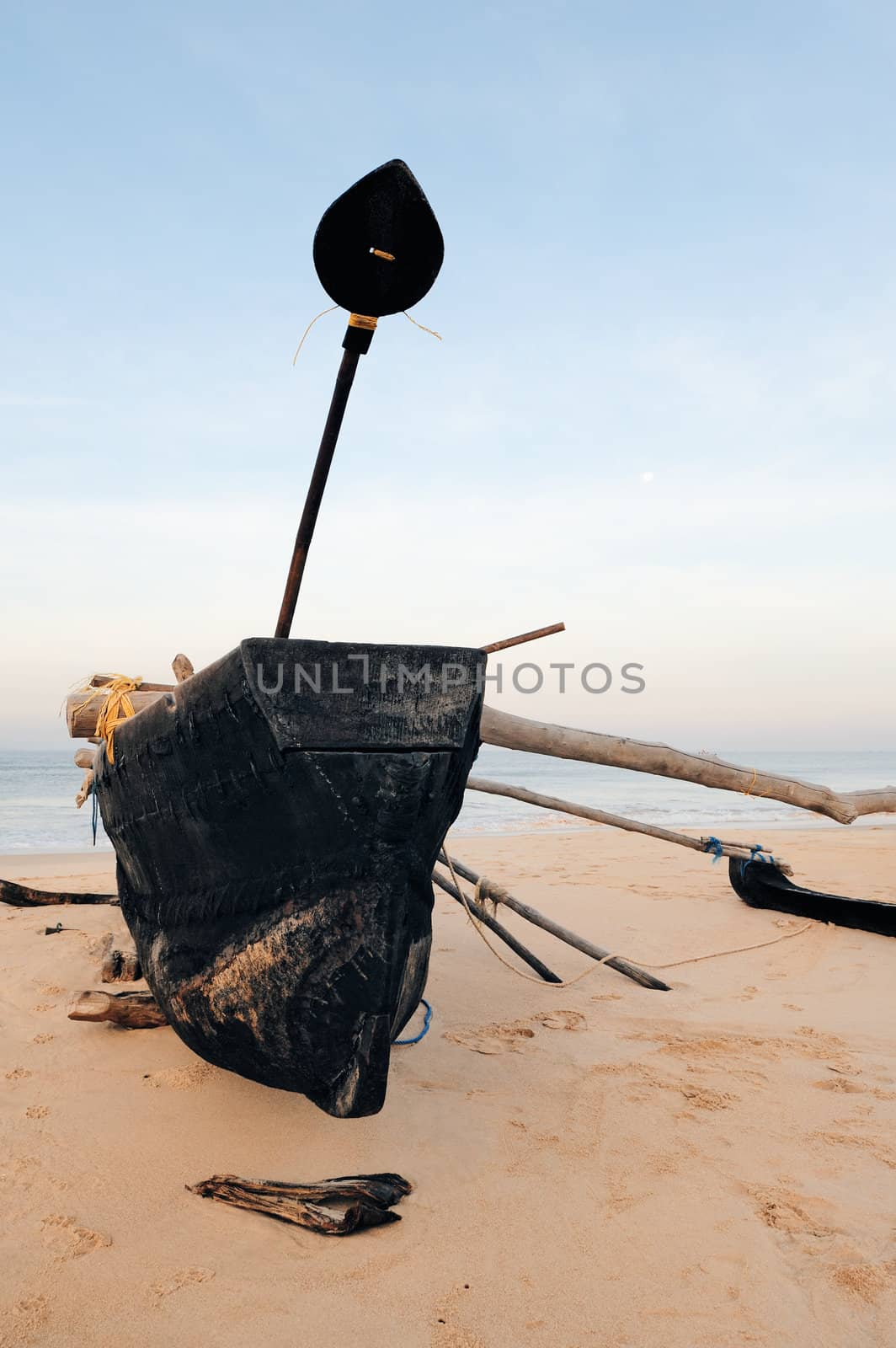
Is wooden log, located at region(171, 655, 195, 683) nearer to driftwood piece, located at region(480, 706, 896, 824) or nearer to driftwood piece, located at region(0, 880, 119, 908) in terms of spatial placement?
driftwood piece, located at region(480, 706, 896, 824)

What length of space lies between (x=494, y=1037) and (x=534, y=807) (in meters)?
18.3

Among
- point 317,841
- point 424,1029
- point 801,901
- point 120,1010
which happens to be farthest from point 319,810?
point 801,901

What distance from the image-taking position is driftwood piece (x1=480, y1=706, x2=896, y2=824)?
4.18m

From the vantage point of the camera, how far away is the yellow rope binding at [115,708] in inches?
129

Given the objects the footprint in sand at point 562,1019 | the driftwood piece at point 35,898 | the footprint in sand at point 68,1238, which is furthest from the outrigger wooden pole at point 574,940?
the driftwood piece at point 35,898

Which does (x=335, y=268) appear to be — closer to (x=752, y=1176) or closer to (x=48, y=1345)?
(x=48, y=1345)

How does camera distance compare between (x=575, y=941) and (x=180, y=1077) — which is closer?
(x=180, y=1077)

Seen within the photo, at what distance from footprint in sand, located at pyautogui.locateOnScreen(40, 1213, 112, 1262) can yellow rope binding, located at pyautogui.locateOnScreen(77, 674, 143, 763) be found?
1560mm

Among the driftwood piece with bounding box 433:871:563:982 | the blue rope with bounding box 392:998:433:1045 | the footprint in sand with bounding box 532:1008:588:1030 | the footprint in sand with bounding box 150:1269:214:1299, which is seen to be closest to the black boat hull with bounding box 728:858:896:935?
the driftwood piece with bounding box 433:871:563:982

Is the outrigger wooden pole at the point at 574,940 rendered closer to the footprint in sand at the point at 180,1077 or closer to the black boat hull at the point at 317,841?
the footprint in sand at the point at 180,1077

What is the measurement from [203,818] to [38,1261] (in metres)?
1.18

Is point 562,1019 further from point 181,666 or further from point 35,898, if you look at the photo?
point 35,898

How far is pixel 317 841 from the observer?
7.32 ft

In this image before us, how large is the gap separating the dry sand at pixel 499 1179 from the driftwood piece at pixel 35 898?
7.08 ft
